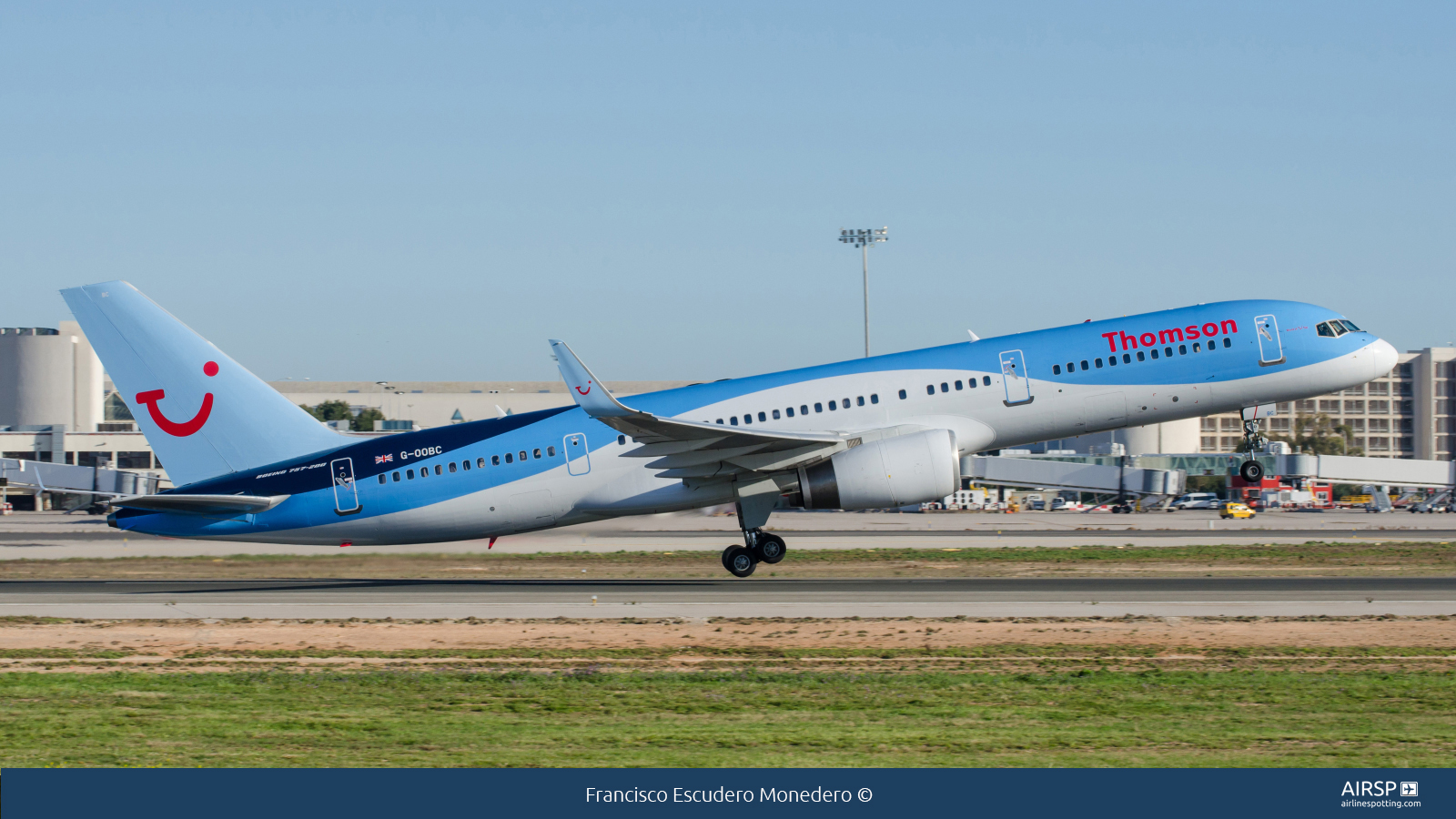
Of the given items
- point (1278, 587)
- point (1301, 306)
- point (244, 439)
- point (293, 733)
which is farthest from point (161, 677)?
point (1301, 306)

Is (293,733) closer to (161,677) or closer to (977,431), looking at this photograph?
(161,677)

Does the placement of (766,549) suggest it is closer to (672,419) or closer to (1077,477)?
(672,419)

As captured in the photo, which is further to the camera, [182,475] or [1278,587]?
[182,475]

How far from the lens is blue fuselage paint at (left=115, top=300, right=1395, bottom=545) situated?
32.7m

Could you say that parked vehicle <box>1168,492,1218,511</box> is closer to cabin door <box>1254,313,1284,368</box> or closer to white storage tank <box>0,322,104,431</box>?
cabin door <box>1254,313,1284,368</box>

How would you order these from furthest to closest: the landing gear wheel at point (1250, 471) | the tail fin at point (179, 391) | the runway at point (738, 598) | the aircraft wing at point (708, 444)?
1. the landing gear wheel at point (1250, 471)
2. the tail fin at point (179, 391)
3. the aircraft wing at point (708, 444)
4. the runway at point (738, 598)

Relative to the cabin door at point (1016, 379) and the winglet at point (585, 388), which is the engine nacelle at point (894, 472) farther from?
the winglet at point (585, 388)

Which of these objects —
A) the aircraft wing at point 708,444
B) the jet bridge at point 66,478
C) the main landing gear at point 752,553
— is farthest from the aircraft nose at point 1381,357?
the jet bridge at point 66,478

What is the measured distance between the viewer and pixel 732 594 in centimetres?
3048

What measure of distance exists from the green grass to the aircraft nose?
1763cm

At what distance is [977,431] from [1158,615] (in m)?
8.21

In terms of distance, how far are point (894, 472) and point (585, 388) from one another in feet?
26.5

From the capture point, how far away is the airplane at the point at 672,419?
→ 3262cm

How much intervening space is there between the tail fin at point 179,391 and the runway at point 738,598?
11.8ft
